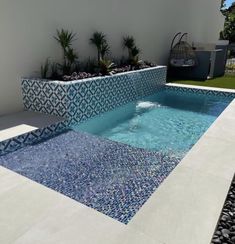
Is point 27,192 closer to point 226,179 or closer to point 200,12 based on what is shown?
point 226,179

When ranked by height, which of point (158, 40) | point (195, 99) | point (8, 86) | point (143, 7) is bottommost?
point (195, 99)

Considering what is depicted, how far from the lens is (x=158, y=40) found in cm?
1309

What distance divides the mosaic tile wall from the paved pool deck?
2606mm

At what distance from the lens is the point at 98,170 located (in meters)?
4.24

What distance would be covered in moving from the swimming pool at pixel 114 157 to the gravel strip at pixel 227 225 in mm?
989

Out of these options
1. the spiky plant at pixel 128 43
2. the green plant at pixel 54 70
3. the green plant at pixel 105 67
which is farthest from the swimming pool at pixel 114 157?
the spiky plant at pixel 128 43

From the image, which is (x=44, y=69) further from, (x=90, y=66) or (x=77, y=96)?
(x=90, y=66)

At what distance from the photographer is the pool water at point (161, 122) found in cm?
571

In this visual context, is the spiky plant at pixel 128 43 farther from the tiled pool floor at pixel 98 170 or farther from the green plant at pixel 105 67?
the tiled pool floor at pixel 98 170

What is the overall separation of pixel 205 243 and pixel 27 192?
213cm

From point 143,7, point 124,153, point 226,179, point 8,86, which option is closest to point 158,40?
point 143,7

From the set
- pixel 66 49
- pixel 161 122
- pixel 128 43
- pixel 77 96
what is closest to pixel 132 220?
pixel 77 96

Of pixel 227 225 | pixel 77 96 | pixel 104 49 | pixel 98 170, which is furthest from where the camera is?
pixel 104 49

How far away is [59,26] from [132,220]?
6094mm
